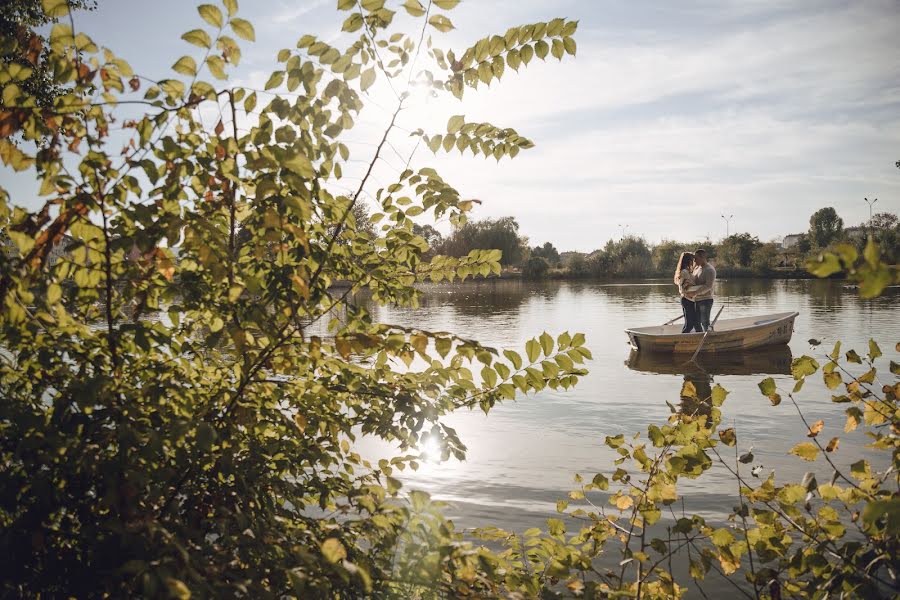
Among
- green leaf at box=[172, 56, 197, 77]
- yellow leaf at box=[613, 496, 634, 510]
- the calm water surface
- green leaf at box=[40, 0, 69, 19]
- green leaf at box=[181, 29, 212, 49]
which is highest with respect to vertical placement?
green leaf at box=[40, 0, 69, 19]

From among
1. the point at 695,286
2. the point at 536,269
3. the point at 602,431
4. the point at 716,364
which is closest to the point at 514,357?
the point at 602,431

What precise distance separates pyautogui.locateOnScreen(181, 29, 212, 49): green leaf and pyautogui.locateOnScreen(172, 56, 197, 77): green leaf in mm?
50

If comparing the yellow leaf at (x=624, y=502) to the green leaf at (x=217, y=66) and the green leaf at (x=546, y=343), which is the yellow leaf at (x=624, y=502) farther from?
the green leaf at (x=217, y=66)

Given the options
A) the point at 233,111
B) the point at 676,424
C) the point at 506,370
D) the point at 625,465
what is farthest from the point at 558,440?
the point at 233,111

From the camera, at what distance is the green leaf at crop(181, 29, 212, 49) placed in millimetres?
1707

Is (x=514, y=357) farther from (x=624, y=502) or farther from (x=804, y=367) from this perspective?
(x=804, y=367)

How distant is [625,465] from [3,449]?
698cm

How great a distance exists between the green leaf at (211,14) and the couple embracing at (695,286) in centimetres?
1372

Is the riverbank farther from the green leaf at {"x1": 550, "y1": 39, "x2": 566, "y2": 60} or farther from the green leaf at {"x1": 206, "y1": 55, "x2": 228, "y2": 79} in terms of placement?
the green leaf at {"x1": 206, "y1": 55, "x2": 228, "y2": 79}

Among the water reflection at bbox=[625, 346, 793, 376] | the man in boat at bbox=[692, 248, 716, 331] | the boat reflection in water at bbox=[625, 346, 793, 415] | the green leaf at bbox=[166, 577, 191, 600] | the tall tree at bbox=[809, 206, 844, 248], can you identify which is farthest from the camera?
the tall tree at bbox=[809, 206, 844, 248]

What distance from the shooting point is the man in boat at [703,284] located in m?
14.4

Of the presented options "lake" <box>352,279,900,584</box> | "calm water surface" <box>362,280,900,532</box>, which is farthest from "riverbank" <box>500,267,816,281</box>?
"calm water surface" <box>362,280,900,532</box>

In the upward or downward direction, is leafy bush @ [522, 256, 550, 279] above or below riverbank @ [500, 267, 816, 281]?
above

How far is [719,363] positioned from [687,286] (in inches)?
90.8
